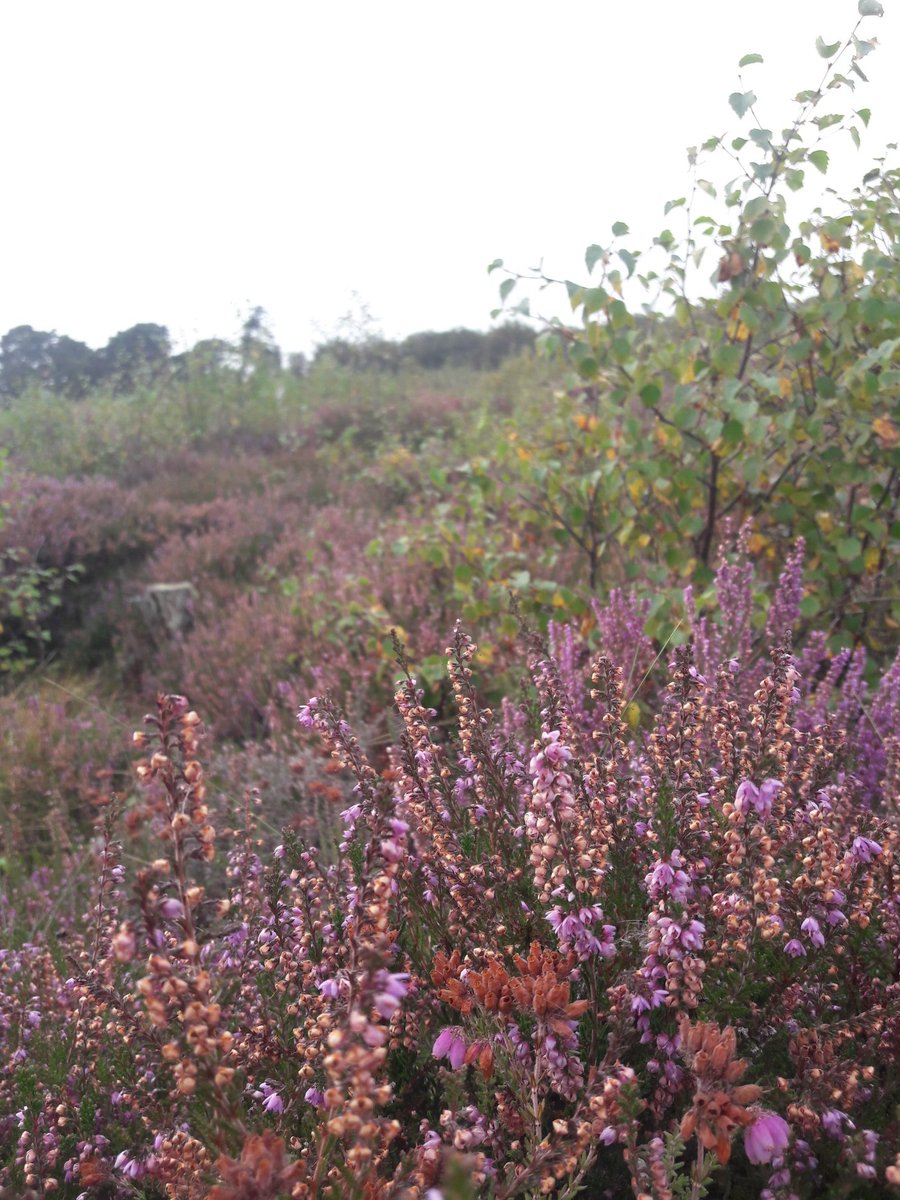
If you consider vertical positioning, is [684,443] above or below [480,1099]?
above

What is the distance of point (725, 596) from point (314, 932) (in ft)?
4.96

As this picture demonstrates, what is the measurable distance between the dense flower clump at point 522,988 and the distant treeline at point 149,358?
38.5ft

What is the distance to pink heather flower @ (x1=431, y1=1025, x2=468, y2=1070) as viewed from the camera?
4.02 feet

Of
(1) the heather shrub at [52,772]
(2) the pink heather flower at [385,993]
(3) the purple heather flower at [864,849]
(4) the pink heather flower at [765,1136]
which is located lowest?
(1) the heather shrub at [52,772]

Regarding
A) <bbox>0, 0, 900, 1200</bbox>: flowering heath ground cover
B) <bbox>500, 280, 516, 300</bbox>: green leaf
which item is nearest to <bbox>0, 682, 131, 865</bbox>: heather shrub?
<bbox>0, 0, 900, 1200</bbox>: flowering heath ground cover

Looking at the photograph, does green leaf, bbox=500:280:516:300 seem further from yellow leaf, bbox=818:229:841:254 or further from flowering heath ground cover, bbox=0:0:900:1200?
yellow leaf, bbox=818:229:841:254

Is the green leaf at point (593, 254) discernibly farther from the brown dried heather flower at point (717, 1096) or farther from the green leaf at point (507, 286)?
the brown dried heather flower at point (717, 1096)

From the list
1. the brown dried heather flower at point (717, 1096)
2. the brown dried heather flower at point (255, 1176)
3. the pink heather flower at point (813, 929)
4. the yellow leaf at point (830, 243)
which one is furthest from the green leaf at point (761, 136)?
the brown dried heather flower at point (255, 1176)

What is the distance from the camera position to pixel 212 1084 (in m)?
0.88

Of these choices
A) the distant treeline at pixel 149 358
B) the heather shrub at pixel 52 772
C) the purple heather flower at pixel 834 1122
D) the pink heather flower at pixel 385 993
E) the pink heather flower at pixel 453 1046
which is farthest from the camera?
the distant treeline at pixel 149 358

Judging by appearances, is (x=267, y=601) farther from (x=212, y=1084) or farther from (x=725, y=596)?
(x=212, y=1084)

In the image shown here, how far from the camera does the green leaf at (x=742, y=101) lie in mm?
2734

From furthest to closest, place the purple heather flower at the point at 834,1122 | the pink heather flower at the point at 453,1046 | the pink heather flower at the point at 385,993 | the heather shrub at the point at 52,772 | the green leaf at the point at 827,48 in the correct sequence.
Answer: the heather shrub at the point at 52,772 → the green leaf at the point at 827,48 → the pink heather flower at the point at 453,1046 → the purple heather flower at the point at 834,1122 → the pink heather flower at the point at 385,993

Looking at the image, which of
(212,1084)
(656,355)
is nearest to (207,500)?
(656,355)
